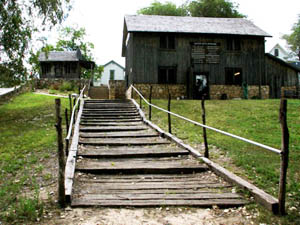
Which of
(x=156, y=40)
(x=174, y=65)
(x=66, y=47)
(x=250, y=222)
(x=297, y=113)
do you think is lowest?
(x=250, y=222)

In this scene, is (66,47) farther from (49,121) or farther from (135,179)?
(135,179)

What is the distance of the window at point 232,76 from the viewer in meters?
21.5

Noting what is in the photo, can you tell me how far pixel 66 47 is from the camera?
1891 inches

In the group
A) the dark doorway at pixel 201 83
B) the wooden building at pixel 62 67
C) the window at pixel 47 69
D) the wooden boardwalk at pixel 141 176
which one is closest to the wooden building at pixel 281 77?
the dark doorway at pixel 201 83

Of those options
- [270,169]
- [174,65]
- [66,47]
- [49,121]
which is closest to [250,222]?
[270,169]

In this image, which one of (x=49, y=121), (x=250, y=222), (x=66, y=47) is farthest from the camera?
(x=66, y=47)

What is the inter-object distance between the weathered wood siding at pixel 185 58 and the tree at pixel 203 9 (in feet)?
61.9

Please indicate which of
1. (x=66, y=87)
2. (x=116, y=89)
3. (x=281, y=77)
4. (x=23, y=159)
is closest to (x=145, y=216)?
(x=23, y=159)

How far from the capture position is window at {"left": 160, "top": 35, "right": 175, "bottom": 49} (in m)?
20.5

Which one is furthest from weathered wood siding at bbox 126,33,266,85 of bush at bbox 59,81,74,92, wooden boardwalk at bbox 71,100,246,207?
wooden boardwalk at bbox 71,100,246,207

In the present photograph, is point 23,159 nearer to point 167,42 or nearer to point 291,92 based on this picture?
point 167,42

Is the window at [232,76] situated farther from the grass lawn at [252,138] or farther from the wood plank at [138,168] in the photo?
the wood plank at [138,168]

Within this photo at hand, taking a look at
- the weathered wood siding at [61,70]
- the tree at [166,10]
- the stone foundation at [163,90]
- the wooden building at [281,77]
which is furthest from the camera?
the tree at [166,10]

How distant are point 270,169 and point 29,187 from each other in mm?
4508
